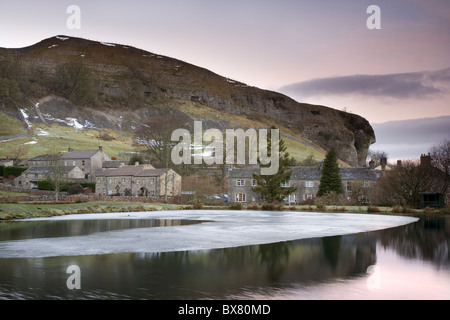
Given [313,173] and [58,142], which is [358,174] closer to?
[313,173]

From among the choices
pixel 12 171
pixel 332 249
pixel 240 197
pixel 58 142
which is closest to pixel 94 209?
pixel 240 197

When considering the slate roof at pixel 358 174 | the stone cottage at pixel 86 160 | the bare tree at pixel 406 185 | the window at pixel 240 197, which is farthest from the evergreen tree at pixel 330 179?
the stone cottage at pixel 86 160

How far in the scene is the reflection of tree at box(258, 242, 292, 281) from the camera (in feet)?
45.4

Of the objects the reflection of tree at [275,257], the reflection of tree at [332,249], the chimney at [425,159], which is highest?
the chimney at [425,159]

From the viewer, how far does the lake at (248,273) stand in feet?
36.8

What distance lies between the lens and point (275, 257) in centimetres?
1656

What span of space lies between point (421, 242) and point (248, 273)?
38.8ft

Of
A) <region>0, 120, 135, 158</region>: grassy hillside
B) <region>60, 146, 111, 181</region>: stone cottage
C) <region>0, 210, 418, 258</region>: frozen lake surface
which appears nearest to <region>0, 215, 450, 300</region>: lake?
<region>0, 210, 418, 258</region>: frozen lake surface

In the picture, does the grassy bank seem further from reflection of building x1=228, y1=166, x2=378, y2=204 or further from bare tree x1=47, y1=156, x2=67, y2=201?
reflection of building x1=228, y1=166, x2=378, y2=204

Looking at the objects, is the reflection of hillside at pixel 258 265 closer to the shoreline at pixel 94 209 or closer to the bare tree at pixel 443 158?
the shoreline at pixel 94 209

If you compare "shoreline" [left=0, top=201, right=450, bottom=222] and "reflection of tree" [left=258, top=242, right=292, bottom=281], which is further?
"shoreline" [left=0, top=201, right=450, bottom=222]

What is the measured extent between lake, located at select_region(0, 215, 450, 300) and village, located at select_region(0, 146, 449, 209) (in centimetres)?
3474

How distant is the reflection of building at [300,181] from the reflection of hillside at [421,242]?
1299 inches

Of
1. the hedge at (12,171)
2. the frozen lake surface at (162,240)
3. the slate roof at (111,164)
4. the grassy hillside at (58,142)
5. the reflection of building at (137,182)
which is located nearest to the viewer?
the frozen lake surface at (162,240)
